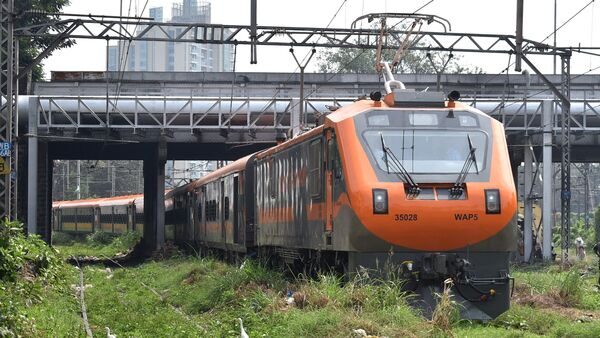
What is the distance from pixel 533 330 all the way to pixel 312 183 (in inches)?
181

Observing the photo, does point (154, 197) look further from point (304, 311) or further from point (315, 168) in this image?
point (304, 311)

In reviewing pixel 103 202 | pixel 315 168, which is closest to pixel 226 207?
pixel 315 168

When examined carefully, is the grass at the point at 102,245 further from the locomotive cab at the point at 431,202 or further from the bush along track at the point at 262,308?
the locomotive cab at the point at 431,202

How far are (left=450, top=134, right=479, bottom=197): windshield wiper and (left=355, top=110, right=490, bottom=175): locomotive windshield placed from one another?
0.03 meters

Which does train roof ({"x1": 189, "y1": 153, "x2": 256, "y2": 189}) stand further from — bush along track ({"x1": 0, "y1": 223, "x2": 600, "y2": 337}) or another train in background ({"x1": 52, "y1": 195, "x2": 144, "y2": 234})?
another train in background ({"x1": 52, "y1": 195, "x2": 144, "y2": 234})

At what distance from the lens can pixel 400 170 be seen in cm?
1454

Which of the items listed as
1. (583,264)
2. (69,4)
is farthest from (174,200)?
(583,264)

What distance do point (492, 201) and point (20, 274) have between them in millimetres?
9653

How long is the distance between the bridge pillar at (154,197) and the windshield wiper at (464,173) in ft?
81.9

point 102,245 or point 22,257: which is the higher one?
point 22,257

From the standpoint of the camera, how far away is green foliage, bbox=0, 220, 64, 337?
1247 cm

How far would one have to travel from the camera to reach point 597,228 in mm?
58500

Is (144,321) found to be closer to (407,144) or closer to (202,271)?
(407,144)

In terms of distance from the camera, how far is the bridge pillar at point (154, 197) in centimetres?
4150
